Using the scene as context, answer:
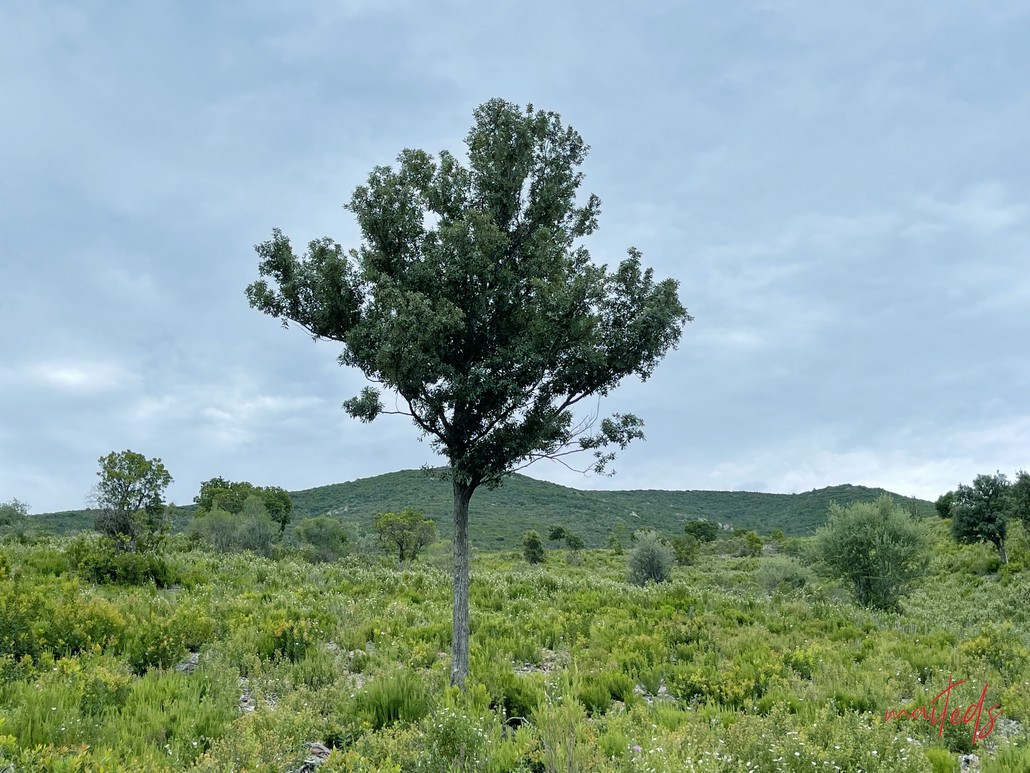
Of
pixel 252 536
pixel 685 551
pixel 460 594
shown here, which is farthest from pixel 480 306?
pixel 685 551

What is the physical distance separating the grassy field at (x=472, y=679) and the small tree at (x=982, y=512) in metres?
35.6

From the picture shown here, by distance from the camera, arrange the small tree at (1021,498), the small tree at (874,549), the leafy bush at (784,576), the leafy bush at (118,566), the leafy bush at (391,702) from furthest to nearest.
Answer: the small tree at (1021,498) → the leafy bush at (784,576) → the small tree at (874,549) → the leafy bush at (118,566) → the leafy bush at (391,702)

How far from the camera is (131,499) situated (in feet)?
75.7

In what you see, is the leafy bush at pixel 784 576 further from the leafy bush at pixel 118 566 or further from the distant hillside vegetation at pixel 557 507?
the distant hillside vegetation at pixel 557 507

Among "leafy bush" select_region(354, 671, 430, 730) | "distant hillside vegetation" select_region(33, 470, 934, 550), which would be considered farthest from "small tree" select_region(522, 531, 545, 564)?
"leafy bush" select_region(354, 671, 430, 730)

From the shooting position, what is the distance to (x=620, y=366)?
10.9 meters

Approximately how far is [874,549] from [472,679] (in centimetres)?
2163

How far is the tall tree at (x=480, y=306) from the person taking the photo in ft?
34.0

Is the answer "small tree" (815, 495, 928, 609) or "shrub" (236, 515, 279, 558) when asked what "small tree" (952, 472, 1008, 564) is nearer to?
"small tree" (815, 495, 928, 609)

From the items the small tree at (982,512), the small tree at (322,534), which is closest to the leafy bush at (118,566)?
the small tree at (322,534)

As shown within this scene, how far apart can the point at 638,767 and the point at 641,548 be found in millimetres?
34469

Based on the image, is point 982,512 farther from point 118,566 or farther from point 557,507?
point 557,507

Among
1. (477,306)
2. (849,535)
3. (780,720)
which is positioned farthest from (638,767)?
(849,535)

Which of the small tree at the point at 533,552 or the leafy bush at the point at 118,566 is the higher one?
the leafy bush at the point at 118,566
